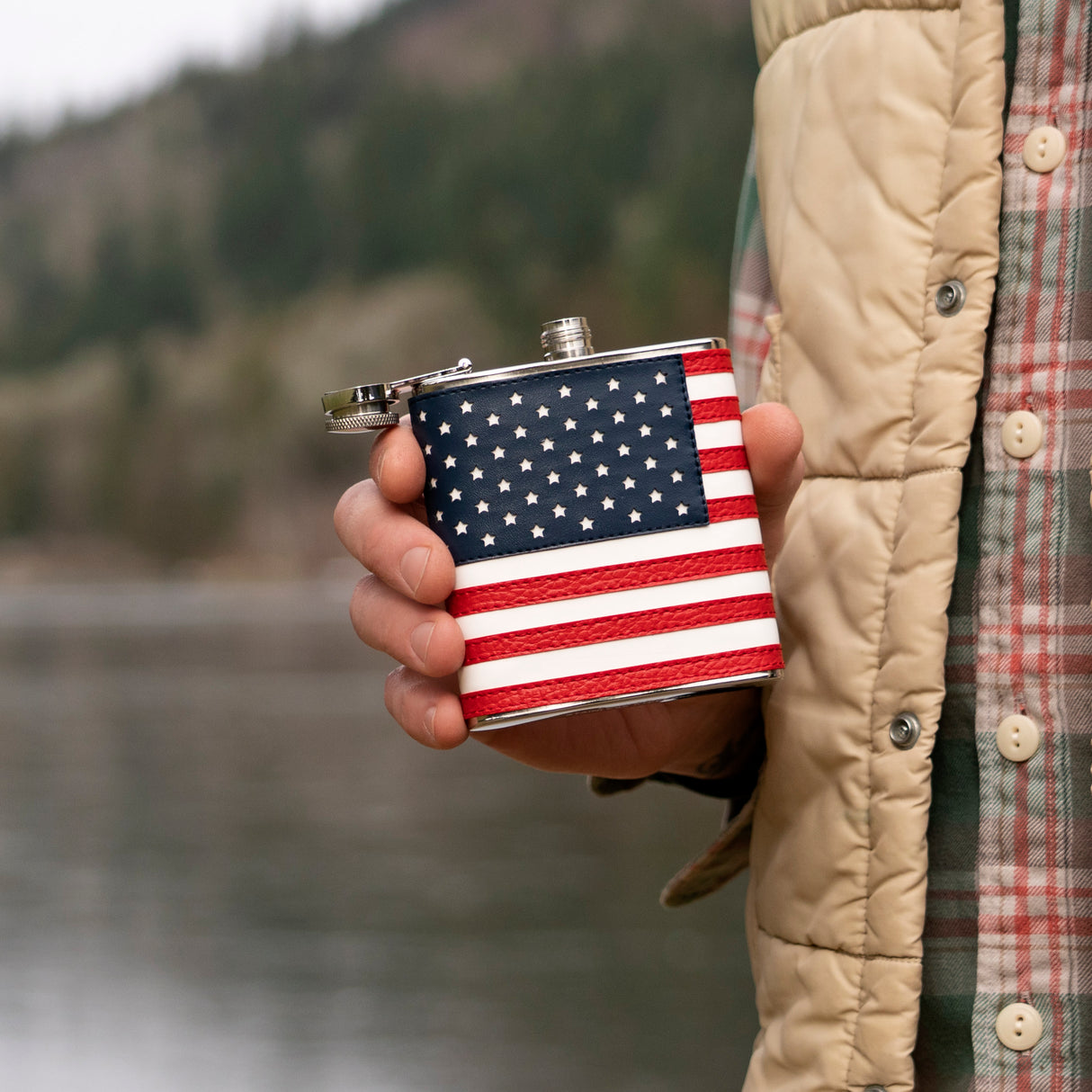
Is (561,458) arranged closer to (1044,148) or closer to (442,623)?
(442,623)

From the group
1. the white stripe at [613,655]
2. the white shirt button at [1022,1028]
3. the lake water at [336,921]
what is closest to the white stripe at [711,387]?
the white stripe at [613,655]

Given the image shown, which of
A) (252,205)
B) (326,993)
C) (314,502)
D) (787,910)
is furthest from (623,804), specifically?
(252,205)

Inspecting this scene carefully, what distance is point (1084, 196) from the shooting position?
0.69 meters

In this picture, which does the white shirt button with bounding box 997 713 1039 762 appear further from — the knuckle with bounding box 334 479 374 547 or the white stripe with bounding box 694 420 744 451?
the knuckle with bounding box 334 479 374 547

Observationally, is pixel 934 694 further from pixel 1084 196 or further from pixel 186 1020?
pixel 186 1020

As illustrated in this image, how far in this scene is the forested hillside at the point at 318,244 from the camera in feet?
69.1

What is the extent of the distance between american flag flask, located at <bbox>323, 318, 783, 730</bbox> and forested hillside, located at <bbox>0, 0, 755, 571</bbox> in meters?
18.5

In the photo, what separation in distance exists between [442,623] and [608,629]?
0.24 ft

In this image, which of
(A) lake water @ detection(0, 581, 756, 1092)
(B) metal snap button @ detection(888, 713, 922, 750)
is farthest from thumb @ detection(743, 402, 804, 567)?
(A) lake water @ detection(0, 581, 756, 1092)

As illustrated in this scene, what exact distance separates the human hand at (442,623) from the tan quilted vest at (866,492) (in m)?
0.05

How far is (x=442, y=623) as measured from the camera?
26.2 inches

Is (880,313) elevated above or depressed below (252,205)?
below

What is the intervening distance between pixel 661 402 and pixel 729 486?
5cm

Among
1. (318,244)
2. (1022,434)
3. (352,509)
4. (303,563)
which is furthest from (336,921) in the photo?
(318,244)
